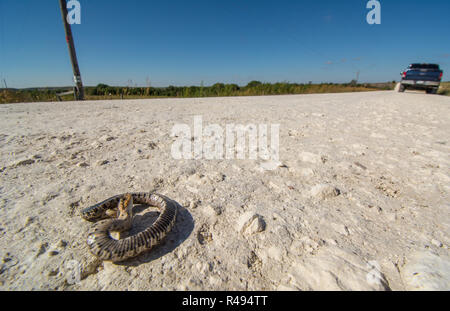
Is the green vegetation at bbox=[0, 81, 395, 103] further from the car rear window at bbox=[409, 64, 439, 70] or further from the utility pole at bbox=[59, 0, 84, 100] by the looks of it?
the car rear window at bbox=[409, 64, 439, 70]

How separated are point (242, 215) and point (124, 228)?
2.62ft

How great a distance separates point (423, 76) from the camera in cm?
→ 1462

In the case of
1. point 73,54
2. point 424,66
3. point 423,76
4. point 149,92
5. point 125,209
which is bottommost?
point 125,209

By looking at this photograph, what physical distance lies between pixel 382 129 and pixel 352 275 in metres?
3.75

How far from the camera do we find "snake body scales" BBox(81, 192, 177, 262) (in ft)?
3.73

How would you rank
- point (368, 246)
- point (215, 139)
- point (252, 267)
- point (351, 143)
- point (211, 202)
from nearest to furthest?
point (252, 267), point (368, 246), point (211, 202), point (351, 143), point (215, 139)

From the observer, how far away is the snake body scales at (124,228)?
1.14 m

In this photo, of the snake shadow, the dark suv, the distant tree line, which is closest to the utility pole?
the distant tree line

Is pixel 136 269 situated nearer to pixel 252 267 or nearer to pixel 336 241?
pixel 252 267

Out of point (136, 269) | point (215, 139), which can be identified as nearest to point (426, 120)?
point (215, 139)

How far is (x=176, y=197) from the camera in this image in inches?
68.1

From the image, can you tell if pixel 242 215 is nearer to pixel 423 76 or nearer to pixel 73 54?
pixel 73 54

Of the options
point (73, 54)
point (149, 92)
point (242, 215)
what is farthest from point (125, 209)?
point (149, 92)

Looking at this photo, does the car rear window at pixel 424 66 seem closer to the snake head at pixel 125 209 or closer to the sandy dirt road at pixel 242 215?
the sandy dirt road at pixel 242 215
